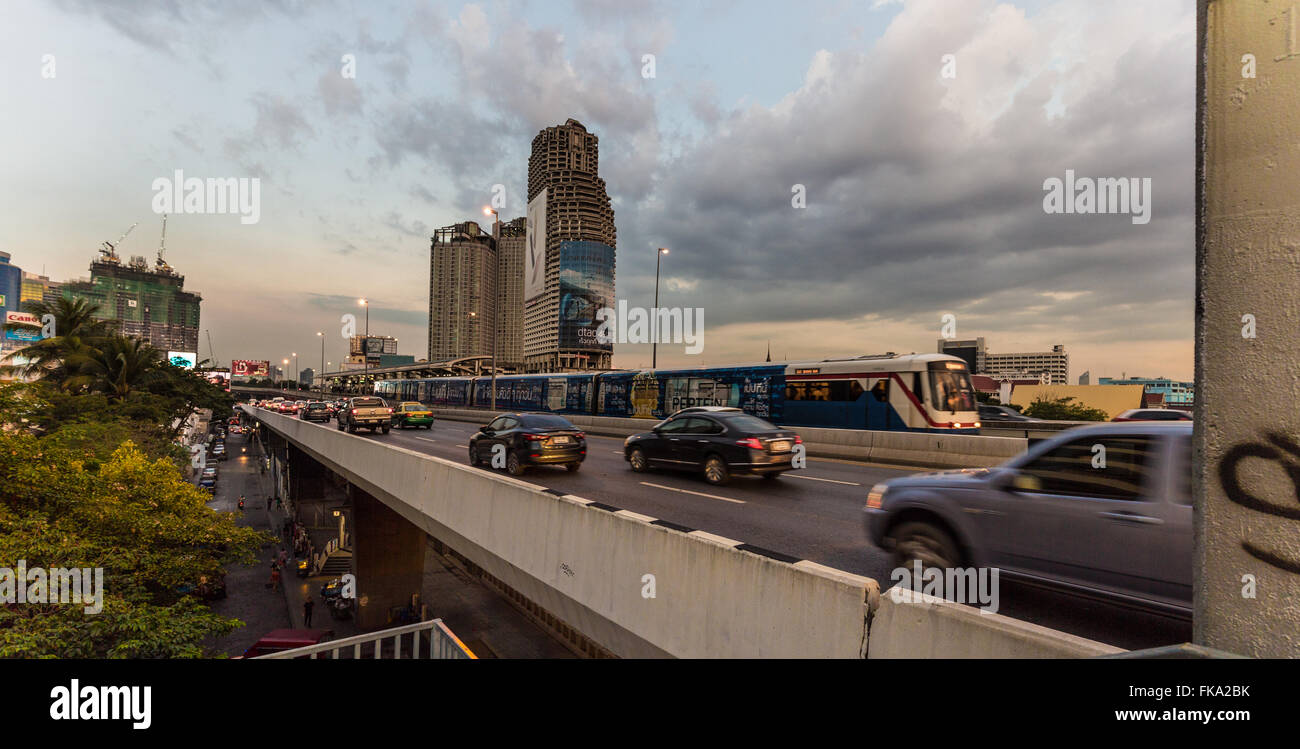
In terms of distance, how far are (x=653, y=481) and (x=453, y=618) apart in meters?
20.4

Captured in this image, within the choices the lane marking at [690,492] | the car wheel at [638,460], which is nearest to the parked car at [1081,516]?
the lane marking at [690,492]

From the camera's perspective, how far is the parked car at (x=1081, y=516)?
4.02 m

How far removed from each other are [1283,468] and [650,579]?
432 cm

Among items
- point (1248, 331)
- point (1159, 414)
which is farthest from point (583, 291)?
point (1248, 331)

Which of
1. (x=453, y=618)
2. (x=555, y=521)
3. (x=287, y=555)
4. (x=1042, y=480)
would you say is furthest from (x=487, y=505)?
(x=287, y=555)

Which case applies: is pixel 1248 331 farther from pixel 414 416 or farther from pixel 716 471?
pixel 414 416

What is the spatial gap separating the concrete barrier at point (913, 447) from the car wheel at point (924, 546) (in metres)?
10.4

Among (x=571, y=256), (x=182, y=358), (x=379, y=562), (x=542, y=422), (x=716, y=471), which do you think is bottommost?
(x=379, y=562)

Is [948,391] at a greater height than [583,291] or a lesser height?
lesser

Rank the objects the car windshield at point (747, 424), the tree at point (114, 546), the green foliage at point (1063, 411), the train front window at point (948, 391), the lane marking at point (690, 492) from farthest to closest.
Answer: the green foliage at point (1063, 411), the train front window at point (948, 391), the car windshield at point (747, 424), the lane marking at point (690, 492), the tree at point (114, 546)

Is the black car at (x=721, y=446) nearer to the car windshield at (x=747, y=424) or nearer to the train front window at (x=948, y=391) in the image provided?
the car windshield at (x=747, y=424)

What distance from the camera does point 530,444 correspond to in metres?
12.9
